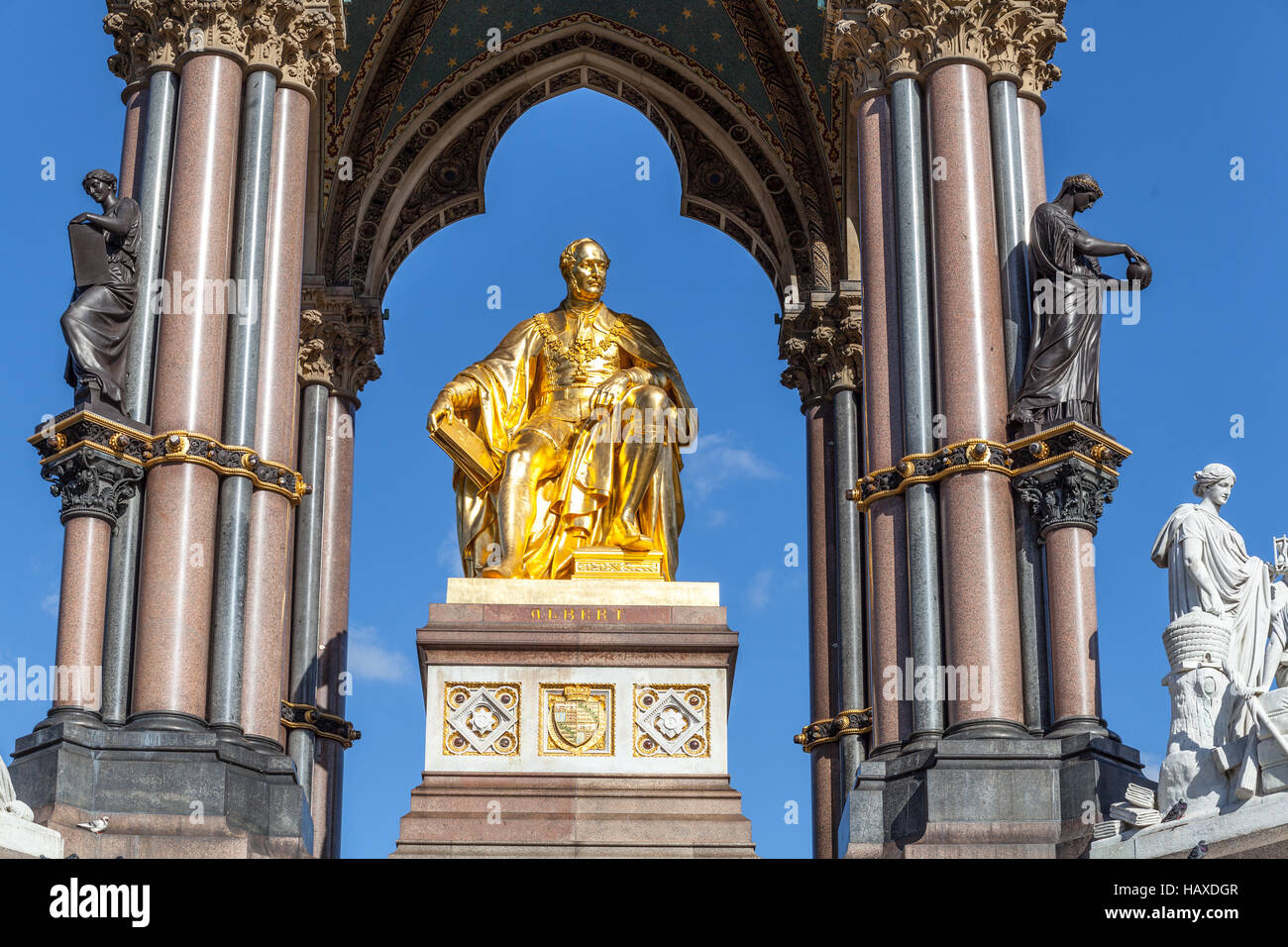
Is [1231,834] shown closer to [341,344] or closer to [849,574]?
[849,574]

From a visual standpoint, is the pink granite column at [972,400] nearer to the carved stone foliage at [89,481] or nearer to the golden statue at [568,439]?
the golden statue at [568,439]

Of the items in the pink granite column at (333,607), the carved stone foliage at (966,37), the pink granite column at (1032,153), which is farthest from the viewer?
the pink granite column at (333,607)

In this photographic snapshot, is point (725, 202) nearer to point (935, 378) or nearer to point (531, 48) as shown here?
point (531, 48)

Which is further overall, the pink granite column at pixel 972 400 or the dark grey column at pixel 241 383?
the dark grey column at pixel 241 383

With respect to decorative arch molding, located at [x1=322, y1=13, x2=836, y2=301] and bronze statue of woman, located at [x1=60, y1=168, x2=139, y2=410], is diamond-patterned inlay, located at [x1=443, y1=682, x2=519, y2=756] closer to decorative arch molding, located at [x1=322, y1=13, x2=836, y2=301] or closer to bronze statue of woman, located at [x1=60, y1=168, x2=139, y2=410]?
bronze statue of woman, located at [x1=60, y1=168, x2=139, y2=410]

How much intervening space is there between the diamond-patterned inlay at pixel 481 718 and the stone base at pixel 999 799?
127 inches

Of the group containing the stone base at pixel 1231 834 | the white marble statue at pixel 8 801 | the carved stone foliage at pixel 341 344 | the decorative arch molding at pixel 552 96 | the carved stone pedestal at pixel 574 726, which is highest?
the decorative arch molding at pixel 552 96

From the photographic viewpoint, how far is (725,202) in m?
28.4

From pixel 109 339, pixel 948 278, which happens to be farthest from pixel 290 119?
pixel 948 278

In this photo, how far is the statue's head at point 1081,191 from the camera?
760 inches

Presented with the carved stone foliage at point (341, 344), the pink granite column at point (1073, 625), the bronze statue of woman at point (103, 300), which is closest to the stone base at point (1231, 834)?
the pink granite column at point (1073, 625)

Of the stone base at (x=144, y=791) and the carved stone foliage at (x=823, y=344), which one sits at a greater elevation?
the carved stone foliage at (x=823, y=344)
